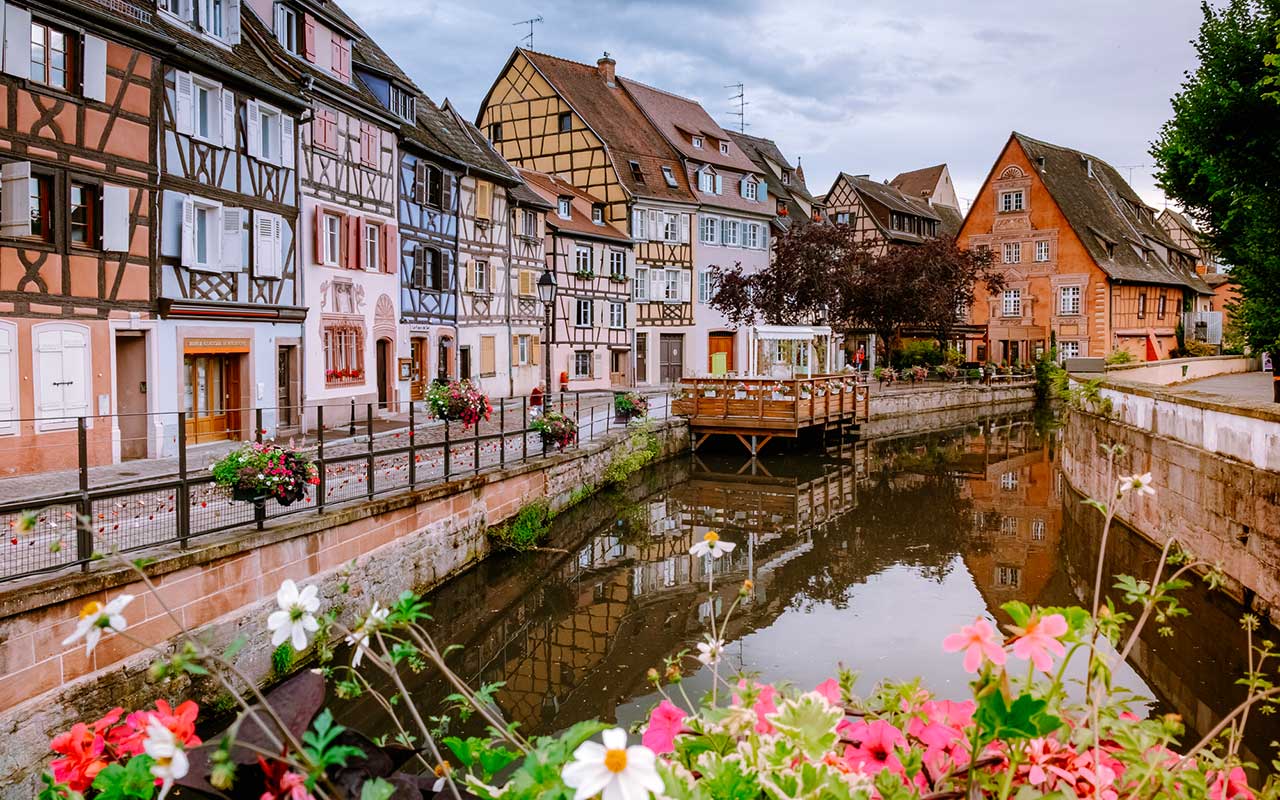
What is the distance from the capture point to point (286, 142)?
770 inches

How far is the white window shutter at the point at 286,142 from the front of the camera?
19281 mm

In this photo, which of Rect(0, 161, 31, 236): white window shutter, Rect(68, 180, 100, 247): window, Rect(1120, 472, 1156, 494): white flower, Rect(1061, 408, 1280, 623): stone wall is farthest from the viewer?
Rect(68, 180, 100, 247): window

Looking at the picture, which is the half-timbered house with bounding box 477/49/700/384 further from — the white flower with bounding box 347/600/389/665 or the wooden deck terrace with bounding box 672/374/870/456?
the white flower with bounding box 347/600/389/665

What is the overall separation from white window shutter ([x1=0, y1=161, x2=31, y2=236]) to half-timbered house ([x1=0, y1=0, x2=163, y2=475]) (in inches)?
0.5

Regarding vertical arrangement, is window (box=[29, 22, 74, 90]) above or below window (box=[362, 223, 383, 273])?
above

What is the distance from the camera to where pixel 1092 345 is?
1907 inches

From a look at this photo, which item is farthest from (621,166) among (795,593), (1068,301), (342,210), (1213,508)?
(1213,508)

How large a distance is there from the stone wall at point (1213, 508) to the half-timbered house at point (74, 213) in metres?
13.6

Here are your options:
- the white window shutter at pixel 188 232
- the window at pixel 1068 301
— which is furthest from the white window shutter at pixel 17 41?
the window at pixel 1068 301

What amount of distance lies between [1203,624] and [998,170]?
45065mm

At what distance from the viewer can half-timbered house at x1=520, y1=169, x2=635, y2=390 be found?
36.3 metres

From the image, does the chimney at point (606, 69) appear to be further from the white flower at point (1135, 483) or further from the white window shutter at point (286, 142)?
the white flower at point (1135, 483)

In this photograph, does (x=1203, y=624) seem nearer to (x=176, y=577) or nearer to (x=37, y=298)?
(x=176, y=577)

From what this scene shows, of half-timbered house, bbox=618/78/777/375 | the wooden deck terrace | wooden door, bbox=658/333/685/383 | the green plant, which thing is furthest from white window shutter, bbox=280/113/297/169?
half-timbered house, bbox=618/78/777/375
